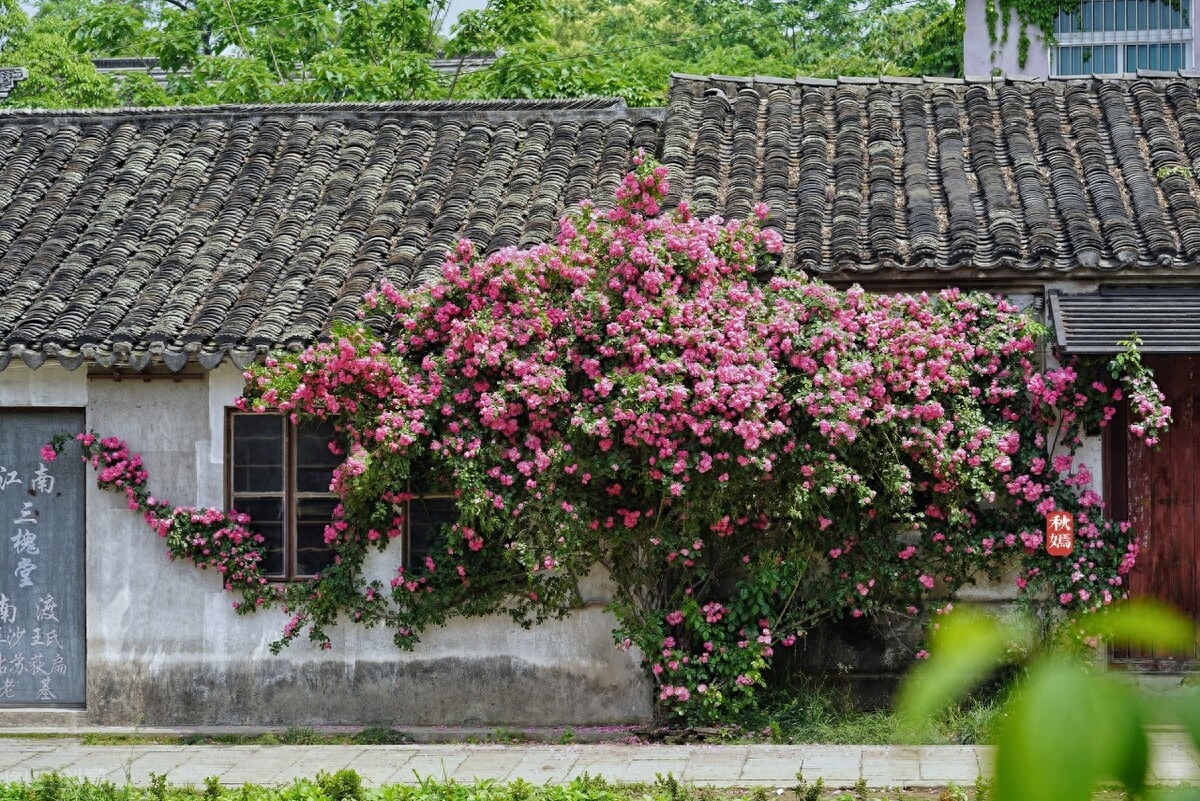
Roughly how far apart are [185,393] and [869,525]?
5.16 m

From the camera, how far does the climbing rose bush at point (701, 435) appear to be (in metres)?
10.3

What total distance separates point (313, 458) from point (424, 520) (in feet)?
3.14

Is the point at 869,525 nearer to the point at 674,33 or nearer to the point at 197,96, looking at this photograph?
the point at 197,96

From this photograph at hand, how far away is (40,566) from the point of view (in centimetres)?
1174

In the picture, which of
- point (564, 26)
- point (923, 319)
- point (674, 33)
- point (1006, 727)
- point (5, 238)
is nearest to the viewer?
point (1006, 727)

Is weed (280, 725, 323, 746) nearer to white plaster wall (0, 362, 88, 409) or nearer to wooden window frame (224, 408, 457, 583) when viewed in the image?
wooden window frame (224, 408, 457, 583)

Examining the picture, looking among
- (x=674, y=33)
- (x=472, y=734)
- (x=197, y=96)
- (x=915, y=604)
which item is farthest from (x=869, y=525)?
(x=674, y=33)

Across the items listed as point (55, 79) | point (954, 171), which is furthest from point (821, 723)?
point (55, 79)

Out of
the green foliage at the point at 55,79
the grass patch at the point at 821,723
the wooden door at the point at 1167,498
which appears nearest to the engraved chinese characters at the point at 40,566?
the grass patch at the point at 821,723

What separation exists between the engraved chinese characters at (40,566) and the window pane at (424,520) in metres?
2.56

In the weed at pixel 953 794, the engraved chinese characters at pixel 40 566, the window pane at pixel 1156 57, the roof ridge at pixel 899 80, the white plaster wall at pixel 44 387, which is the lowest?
the weed at pixel 953 794

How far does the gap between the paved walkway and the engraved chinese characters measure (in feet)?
3.68

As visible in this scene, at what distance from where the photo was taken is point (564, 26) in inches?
1672

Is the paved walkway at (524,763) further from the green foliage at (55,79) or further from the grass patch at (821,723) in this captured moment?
the green foliage at (55,79)
